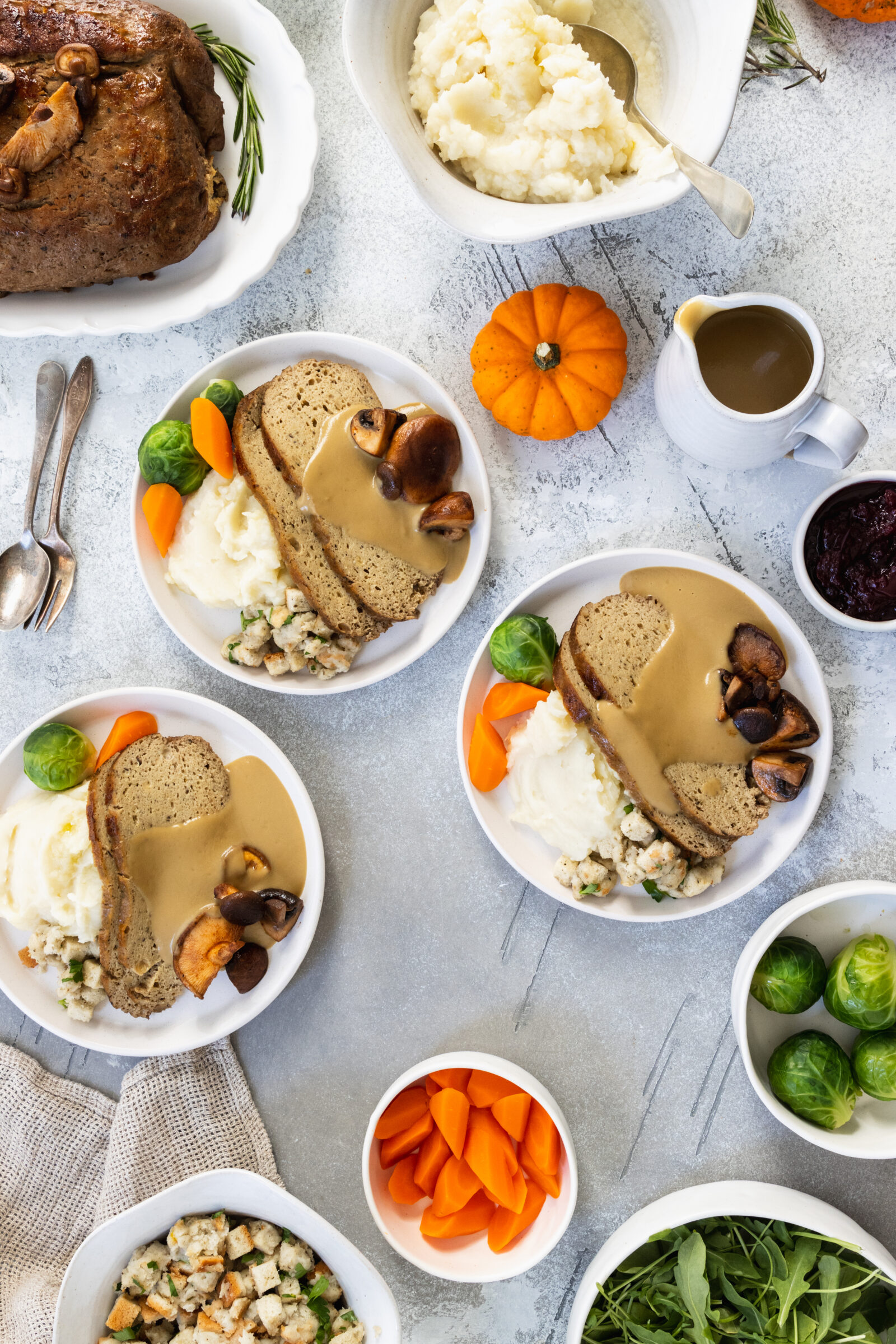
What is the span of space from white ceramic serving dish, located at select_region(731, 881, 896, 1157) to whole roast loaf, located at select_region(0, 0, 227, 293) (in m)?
2.51

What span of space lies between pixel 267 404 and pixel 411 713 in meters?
1.01

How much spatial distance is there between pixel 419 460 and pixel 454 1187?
206cm

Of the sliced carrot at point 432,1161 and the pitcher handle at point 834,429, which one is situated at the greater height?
the pitcher handle at point 834,429

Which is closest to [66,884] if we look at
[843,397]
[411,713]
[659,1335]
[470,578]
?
[411,713]

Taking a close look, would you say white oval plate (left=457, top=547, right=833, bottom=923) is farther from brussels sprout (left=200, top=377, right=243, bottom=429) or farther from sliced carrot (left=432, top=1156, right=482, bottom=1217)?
brussels sprout (left=200, top=377, right=243, bottom=429)

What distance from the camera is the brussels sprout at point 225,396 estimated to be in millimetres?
2732

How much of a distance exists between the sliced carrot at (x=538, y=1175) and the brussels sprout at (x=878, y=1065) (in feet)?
2.97

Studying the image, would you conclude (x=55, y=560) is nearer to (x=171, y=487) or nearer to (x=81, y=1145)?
(x=171, y=487)

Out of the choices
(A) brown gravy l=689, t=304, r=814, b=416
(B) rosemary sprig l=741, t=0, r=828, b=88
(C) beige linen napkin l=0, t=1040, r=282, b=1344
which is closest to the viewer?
(A) brown gravy l=689, t=304, r=814, b=416

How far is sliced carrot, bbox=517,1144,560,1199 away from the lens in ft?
8.86

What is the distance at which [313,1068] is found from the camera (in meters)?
2.99

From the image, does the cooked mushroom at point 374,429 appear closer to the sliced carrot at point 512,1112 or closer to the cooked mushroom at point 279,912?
the cooked mushroom at point 279,912

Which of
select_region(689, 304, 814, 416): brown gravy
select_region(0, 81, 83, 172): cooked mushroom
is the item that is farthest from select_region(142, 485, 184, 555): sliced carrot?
select_region(689, 304, 814, 416): brown gravy

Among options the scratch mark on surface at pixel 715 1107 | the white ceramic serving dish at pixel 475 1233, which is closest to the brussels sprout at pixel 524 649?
the white ceramic serving dish at pixel 475 1233
